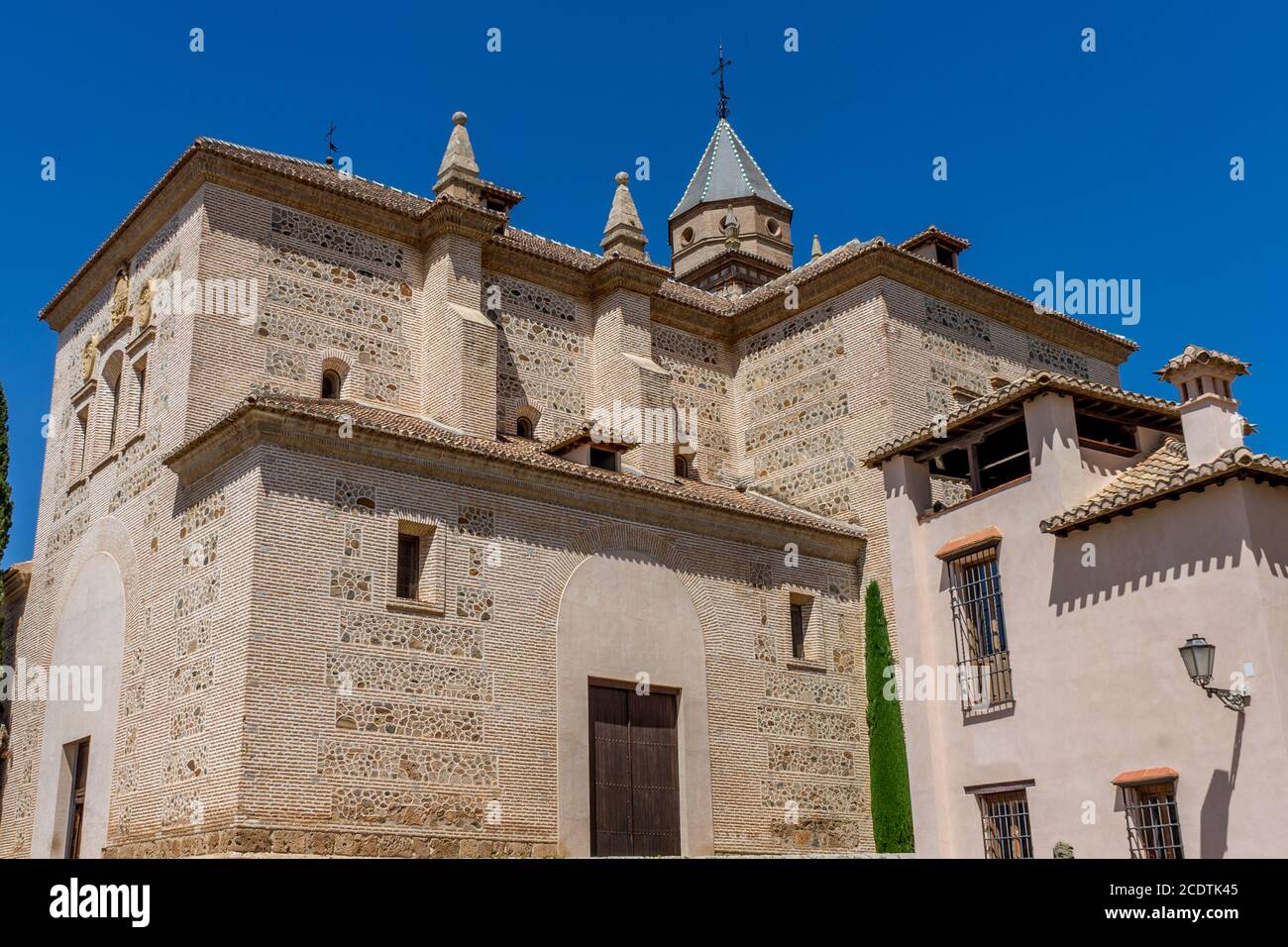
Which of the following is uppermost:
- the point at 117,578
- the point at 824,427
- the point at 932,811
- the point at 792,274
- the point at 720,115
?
the point at 720,115

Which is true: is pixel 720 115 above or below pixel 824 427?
above

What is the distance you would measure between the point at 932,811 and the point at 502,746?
5496 millimetres

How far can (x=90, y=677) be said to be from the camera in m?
18.6

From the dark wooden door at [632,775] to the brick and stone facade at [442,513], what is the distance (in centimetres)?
29

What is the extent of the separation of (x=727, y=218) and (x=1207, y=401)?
21364mm

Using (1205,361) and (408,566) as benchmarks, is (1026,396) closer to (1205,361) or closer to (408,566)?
(1205,361)

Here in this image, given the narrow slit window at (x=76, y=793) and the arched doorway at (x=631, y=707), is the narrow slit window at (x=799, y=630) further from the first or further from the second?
Result: the narrow slit window at (x=76, y=793)

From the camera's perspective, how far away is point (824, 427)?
75.4 feet

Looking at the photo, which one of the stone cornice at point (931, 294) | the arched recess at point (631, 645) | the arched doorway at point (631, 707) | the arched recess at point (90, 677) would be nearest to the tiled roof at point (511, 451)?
the arched recess at point (631, 645)

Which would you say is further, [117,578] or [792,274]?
[792,274]

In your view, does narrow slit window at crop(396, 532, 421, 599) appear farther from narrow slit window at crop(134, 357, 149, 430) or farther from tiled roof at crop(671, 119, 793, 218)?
tiled roof at crop(671, 119, 793, 218)
